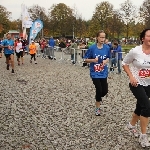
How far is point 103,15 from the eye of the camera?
2430 inches

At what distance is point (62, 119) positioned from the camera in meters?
6.10

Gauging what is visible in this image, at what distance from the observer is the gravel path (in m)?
4.72

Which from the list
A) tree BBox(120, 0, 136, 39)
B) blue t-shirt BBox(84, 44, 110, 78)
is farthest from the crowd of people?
tree BBox(120, 0, 136, 39)

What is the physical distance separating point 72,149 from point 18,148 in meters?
0.84

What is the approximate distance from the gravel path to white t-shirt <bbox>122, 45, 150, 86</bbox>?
1042 millimetres

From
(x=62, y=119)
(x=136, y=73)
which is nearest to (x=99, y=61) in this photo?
(x=62, y=119)

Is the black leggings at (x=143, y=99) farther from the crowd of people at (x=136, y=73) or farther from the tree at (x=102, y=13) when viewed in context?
the tree at (x=102, y=13)

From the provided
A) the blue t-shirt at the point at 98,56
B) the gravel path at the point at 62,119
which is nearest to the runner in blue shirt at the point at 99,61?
the blue t-shirt at the point at 98,56

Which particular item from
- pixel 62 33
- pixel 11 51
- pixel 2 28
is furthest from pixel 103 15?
pixel 11 51

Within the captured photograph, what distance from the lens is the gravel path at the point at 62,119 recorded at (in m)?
4.72

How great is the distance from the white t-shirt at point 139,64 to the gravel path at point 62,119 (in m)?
1.04

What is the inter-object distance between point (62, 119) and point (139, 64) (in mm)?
2301

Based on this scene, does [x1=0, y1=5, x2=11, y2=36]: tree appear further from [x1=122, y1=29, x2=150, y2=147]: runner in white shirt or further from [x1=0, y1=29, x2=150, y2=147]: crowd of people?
[x1=122, y1=29, x2=150, y2=147]: runner in white shirt

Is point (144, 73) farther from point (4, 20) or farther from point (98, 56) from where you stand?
point (4, 20)
